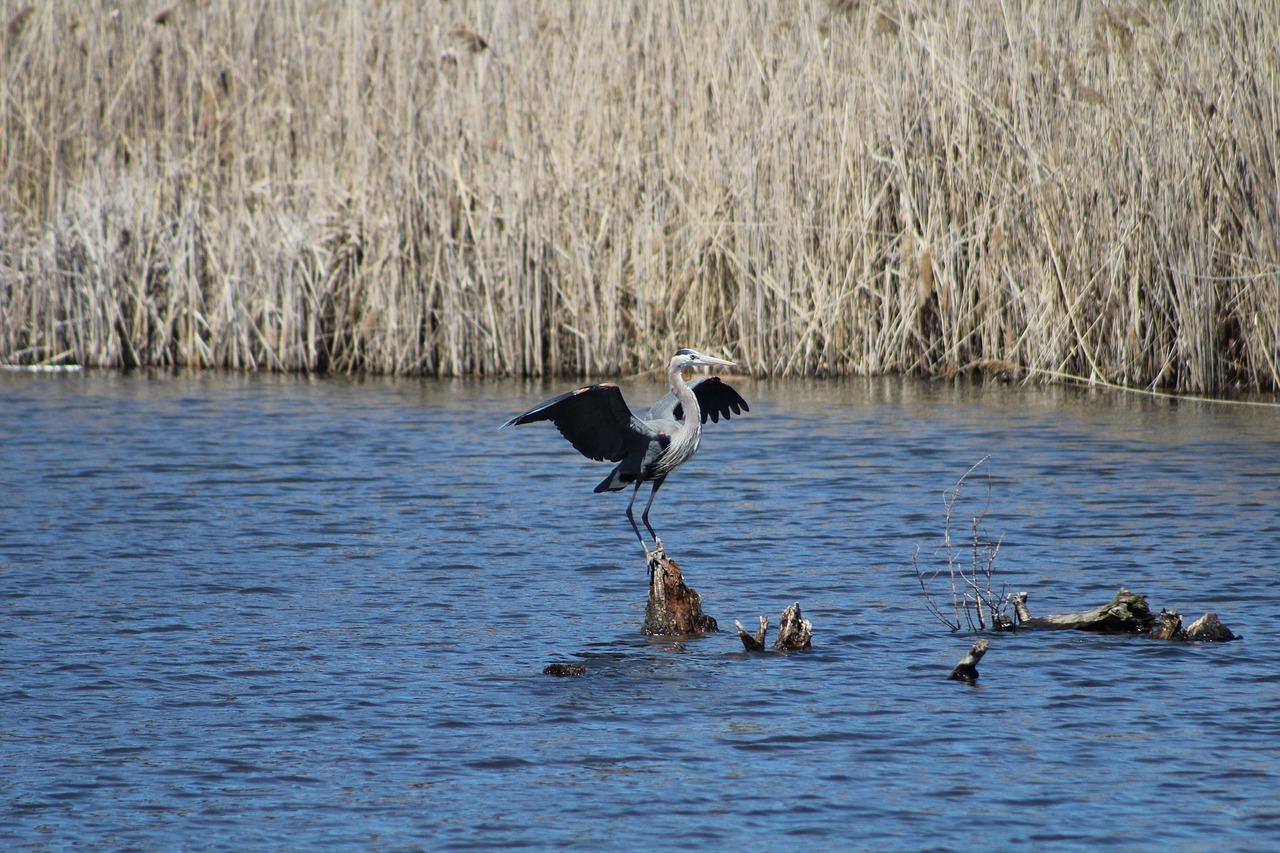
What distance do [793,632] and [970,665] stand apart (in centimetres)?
65

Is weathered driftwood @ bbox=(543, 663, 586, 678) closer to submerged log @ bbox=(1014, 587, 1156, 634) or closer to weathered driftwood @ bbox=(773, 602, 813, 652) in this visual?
weathered driftwood @ bbox=(773, 602, 813, 652)

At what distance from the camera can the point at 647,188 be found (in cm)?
1216

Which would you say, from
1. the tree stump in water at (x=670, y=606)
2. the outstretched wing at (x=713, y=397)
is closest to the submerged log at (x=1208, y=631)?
the tree stump in water at (x=670, y=606)

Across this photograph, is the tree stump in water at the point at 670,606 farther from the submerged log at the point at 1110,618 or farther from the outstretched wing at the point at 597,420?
the submerged log at the point at 1110,618

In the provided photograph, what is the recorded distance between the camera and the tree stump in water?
5848 millimetres

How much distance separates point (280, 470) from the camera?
9750 millimetres

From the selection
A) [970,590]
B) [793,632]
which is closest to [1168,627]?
[970,590]

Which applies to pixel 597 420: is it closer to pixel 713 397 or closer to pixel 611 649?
pixel 611 649

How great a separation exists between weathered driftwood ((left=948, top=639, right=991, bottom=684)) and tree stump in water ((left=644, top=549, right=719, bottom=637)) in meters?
1.00

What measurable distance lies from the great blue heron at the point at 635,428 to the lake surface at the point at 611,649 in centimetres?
50

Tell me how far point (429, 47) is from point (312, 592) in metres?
7.22

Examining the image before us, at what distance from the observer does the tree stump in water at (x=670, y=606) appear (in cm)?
585

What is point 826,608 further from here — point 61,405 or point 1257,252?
point 61,405

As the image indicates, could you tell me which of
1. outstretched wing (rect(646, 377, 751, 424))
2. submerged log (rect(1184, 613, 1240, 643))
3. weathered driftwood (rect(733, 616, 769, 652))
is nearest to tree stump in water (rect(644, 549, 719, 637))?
weathered driftwood (rect(733, 616, 769, 652))
